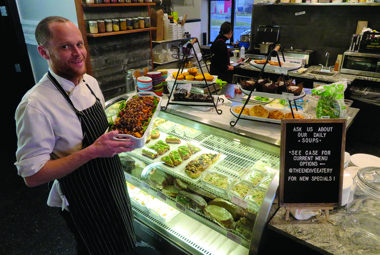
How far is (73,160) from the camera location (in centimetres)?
149

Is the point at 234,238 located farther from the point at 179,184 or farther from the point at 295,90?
the point at 295,90

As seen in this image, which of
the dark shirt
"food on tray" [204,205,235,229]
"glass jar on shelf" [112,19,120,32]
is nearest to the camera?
Result: "food on tray" [204,205,235,229]

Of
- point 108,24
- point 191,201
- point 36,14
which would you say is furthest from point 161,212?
point 36,14

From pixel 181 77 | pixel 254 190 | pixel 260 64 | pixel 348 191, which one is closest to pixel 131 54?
pixel 181 77

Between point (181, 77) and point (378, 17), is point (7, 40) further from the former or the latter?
point (378, 17)

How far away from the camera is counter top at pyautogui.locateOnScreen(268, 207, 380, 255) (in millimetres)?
1410

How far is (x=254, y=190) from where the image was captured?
1.74 metres

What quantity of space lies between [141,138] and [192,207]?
2.61 ft

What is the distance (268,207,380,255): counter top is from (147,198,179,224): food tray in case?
107 centimetres

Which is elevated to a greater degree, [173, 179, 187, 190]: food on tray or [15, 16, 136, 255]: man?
[15, 16, 136, 255]: man

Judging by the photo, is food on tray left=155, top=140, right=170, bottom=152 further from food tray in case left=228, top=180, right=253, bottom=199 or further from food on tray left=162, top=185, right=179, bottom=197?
food tray in case left=228, top=180, right=253, bottom=199

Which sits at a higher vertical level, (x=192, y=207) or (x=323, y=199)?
(x=323, y=199)

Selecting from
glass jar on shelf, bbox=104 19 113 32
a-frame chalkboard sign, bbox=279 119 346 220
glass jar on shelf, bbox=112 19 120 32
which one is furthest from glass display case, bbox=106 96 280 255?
glass jar on shelf, bbox=112 19 120 32

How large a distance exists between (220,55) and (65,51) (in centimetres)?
418
